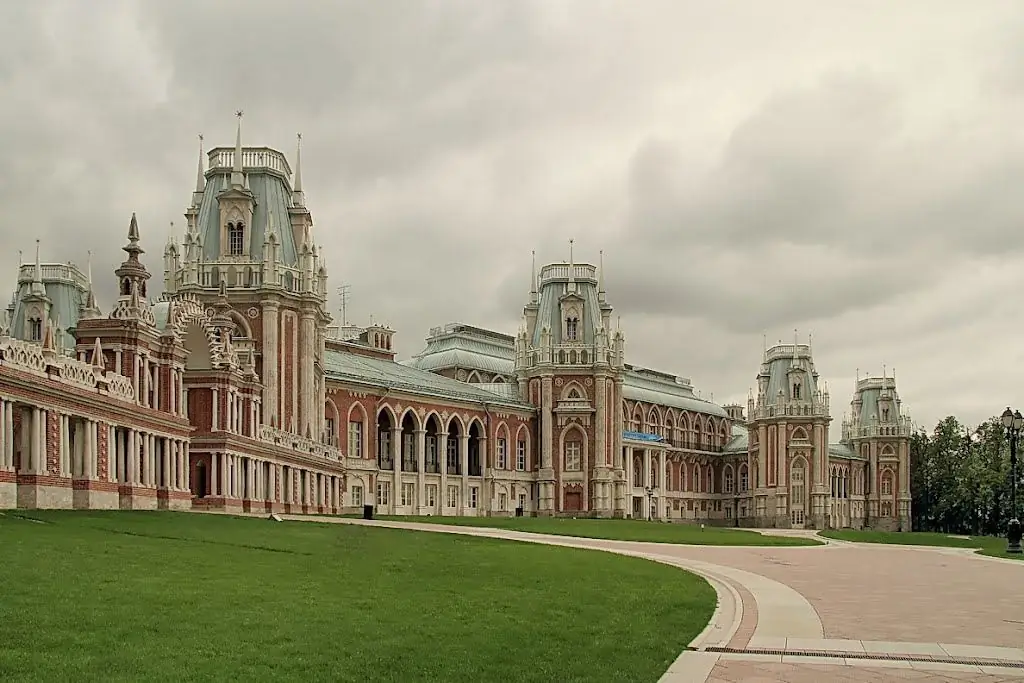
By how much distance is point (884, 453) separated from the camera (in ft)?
415

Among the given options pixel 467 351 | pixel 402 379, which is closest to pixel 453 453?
pixel 402 379

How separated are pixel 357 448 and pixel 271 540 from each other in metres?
51.7

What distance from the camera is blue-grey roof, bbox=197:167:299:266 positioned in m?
64.2

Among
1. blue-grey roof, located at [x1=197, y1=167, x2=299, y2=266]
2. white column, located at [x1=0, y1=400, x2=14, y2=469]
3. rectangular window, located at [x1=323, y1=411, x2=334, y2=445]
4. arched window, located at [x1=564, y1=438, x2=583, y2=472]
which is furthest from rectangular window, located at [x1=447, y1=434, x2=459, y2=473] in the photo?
white column, located at [x1=0, y1=400, x2=14, y2=469]

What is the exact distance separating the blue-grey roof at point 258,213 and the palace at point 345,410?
0.41 ft

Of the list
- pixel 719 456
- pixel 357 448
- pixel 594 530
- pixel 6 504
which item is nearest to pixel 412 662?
pixel 6 504

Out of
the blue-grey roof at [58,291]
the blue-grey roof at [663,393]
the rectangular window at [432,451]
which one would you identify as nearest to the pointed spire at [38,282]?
the blue-grey roof at [58,291]

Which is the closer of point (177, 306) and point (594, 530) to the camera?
point (177, 306)

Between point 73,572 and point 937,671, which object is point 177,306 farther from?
point 937,671

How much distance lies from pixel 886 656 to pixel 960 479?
102360 millimetres

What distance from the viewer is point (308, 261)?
6538cm

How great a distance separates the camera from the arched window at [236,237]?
64.2 m

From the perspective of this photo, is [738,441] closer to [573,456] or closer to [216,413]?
[573,456]

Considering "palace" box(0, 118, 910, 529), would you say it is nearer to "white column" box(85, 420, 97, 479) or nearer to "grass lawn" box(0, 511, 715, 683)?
"white column" box(85, 420, 97, 479)
